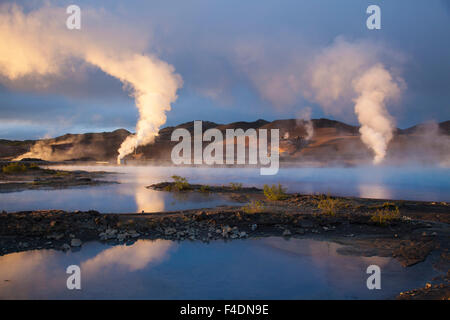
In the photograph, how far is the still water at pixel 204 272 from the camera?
512 cm

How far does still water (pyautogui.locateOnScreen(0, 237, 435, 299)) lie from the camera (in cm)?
512

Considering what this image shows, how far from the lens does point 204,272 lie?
5.98 meters

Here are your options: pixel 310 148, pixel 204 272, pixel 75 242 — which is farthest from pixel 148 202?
pixel 310 148

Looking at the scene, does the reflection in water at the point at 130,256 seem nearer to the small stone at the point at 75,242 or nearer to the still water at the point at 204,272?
the still water at the point at 204,272

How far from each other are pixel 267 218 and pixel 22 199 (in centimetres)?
1159

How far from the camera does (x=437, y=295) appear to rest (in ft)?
15.7

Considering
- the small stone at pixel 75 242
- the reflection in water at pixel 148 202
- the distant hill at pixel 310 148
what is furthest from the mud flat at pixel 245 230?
the distant hill at pixel 310 148

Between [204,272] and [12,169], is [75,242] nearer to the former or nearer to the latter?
[204,272]

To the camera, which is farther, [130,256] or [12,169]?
[12,169]
